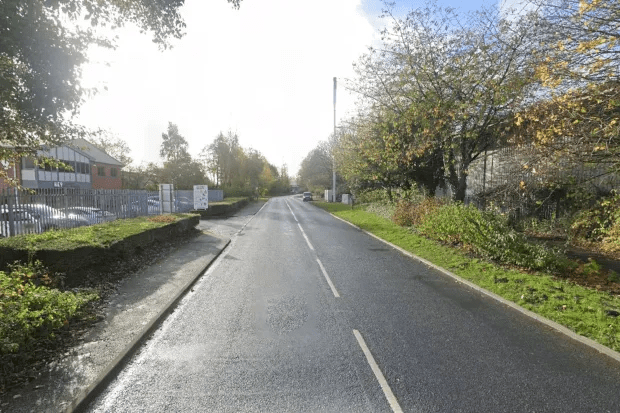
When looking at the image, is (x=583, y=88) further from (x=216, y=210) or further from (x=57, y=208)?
(x=216, y=210)

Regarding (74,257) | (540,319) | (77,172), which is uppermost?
(77,172)

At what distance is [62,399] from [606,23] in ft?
35.6

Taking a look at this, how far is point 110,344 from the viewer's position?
4719 millimetres

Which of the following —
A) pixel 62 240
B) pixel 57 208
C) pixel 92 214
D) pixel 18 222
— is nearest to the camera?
pixel 62 240

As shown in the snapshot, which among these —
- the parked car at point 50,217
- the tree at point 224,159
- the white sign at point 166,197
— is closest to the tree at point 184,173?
the tree at point 224,159

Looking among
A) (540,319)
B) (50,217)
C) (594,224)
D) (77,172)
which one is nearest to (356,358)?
(540,319)

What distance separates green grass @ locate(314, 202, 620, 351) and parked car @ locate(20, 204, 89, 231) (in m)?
10.9

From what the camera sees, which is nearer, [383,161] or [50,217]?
[50,217]

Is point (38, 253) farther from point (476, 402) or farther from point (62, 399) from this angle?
point (476, 402)

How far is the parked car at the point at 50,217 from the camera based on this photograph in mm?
9677

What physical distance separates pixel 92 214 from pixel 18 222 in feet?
12.8

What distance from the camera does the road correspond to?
3559 millimetres

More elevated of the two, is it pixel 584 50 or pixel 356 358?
pixel 584 50

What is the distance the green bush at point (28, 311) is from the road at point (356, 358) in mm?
1200
